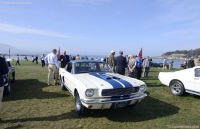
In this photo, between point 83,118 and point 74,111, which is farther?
point 74,111

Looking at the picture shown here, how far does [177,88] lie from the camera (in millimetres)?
8461

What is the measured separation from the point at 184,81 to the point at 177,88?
0.49 meters

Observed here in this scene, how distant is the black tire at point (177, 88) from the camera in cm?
820

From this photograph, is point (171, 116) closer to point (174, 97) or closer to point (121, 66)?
point (174, 97)

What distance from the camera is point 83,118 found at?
5.54 meters

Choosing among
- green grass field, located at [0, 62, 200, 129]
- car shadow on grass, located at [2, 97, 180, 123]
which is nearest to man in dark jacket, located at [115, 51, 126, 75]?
green grass field, located at [0, 62, 200, 129]

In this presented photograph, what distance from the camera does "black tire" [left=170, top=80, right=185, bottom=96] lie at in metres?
8.20

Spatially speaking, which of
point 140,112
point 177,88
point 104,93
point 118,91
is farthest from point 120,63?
point 104,93

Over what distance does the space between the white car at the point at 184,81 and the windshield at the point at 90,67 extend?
3043 millimetres

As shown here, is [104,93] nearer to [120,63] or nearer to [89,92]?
[89,92]

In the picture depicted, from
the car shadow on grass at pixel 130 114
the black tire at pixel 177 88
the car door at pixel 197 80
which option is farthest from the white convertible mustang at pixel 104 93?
the black tire at pixel 177 88

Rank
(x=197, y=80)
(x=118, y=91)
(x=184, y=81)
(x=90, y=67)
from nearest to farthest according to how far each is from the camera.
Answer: (x=118, y=91), (x=90, y=67), (x=197, y=80), (x=184, y=81)

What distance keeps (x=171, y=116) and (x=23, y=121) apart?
4.15 meters

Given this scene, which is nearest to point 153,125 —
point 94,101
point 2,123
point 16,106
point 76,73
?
point 94,101
